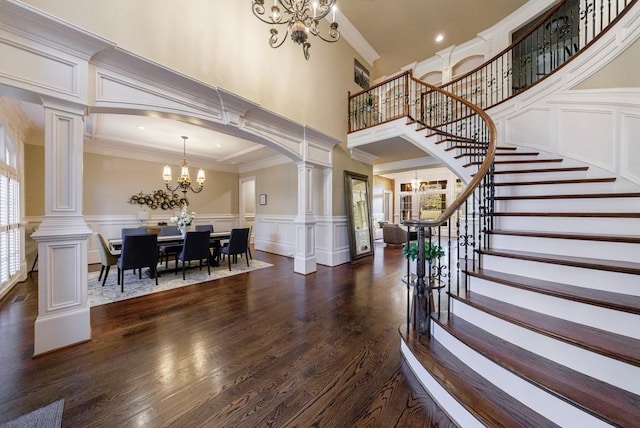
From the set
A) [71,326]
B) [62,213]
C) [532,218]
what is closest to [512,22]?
[532,218]

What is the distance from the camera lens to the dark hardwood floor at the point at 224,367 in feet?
4.54

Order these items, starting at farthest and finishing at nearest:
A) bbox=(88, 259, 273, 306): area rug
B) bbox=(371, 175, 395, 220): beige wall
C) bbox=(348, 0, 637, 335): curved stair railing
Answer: bbox=(371, 175, 395, 220): beige wall → bbox=(88, 259, 273, 306): area rug → bbox=(348, 0, 637, 335): curved stair railing

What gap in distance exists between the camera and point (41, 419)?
52.4 inches

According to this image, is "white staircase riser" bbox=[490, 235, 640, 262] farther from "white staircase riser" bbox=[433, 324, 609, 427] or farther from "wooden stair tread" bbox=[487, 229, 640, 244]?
"white staircase riser" bbox=[433, 324, 609, 427]

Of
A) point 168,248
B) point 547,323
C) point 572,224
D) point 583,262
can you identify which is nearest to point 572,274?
point 583,262

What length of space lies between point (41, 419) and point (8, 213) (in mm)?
3561

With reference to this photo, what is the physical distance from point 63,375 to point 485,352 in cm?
292

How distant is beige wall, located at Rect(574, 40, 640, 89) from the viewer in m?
2.43

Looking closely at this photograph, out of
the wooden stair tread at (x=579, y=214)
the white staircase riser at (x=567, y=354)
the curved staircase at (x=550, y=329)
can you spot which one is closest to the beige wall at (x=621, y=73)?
the curved staircase at (x=550, y=329)

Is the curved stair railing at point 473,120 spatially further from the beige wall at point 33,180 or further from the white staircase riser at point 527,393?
the beige wall at point 33,180

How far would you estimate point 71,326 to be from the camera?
2.04 metres

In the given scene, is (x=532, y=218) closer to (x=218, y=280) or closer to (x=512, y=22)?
(x=218, y=280)

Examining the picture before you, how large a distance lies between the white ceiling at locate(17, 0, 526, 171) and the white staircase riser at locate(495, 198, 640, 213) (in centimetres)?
275

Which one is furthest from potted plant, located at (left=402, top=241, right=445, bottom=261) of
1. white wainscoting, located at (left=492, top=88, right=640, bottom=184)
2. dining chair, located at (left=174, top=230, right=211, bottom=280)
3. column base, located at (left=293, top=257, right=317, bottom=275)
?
dining chair, located at (left=174, top=230, right=211, bottom=280)
